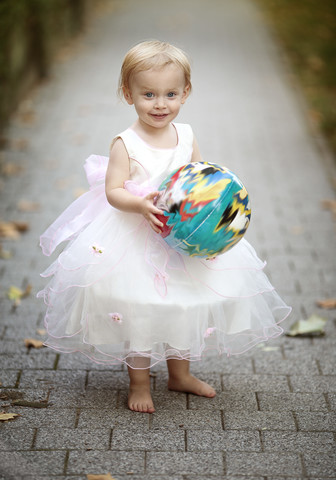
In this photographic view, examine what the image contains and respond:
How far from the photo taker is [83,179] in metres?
6.81

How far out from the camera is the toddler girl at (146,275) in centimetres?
295

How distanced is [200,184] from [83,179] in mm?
4210

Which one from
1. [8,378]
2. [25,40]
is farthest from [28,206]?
[25,40]

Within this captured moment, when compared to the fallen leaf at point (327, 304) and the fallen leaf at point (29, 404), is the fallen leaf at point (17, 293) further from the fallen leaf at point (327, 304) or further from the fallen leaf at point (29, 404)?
the fallen leaf at point (327, 304)

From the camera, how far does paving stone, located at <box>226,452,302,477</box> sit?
2820 millimetres

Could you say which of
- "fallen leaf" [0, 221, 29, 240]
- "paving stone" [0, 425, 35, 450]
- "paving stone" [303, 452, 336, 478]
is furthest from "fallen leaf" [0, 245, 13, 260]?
"paving stone" [303, 452, 336, 478]

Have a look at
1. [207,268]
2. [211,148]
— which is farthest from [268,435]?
[211,148]

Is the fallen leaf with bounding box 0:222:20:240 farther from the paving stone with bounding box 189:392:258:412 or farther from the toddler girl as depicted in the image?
the paving stone with bounding box 189:392:258:412

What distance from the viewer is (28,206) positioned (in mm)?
6027

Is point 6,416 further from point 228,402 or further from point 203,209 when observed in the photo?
point 203,209

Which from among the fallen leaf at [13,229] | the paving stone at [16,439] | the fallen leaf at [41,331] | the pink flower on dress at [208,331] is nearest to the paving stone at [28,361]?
the fallen leaf at [41,331]

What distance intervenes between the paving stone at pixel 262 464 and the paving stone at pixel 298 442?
6cm

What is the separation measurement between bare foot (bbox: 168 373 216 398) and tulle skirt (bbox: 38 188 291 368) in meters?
0.27

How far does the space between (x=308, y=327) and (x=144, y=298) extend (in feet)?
5.36
